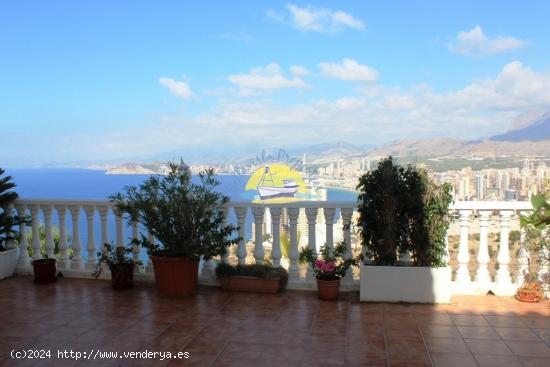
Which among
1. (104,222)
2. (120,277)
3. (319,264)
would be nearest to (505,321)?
(319,264)

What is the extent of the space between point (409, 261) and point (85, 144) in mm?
29448

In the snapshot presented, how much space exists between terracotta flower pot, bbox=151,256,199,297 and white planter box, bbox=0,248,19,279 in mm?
2331

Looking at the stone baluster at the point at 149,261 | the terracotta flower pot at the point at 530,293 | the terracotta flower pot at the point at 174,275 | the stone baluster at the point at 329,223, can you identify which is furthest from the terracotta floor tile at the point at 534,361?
the stone baluster at the point at 149,261

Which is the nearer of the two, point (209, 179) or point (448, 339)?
point (448, 339)

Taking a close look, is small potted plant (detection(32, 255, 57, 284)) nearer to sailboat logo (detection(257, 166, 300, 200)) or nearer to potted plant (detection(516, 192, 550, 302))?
potted plant (detection(516, 192, 550, 302))

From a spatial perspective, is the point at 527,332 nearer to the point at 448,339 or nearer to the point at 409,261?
the point at 448,339

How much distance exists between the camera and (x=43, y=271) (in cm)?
512

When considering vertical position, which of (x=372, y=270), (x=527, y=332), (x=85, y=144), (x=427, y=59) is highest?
(x=427, y=59)

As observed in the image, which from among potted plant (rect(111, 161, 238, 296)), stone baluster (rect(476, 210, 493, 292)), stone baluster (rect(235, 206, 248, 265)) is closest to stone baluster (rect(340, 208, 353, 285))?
stone baluster (rect(235, 206, 248, 265))

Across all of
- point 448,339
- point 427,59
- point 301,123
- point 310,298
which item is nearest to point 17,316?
point 310,298

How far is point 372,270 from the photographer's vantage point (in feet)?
14.0

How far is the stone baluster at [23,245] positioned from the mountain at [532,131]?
10.2 meters

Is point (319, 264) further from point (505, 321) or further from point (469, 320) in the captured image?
point (505, 321)

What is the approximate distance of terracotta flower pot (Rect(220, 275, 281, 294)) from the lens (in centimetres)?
461
